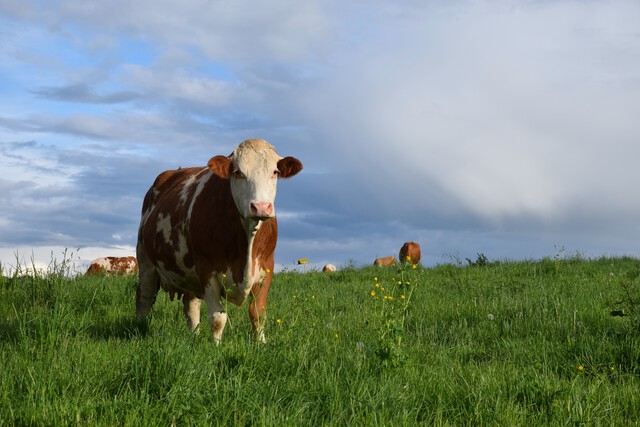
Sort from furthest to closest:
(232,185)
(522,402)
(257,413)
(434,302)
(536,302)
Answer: (434,302) < (536,302) < (232,185) < (522,402) < (257,413)

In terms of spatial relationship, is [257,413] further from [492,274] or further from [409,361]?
[492,274]

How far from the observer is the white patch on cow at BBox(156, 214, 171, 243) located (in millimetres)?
7848

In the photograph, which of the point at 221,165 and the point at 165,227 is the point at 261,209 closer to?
the point at 221,165

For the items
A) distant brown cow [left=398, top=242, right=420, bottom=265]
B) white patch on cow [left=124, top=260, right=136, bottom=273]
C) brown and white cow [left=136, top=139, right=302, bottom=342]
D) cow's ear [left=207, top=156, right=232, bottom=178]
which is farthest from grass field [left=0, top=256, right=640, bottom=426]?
distant brown cow [left=398, top=242, right=420, bottom=265]

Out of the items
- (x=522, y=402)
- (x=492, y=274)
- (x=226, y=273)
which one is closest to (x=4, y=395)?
(x=226, y=273)

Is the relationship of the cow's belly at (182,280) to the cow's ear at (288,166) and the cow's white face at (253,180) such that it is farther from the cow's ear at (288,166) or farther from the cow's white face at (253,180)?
the cow's ear at (288,166)

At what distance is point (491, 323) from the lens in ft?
26.8

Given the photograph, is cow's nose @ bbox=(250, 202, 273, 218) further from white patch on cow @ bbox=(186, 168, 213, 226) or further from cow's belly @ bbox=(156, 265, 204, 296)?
cow's belly @ bbox=(156, 265, 204, 296)

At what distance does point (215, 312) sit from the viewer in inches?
263

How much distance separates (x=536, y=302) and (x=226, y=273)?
462 cm

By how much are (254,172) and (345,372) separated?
228 cm

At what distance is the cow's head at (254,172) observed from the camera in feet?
20.1

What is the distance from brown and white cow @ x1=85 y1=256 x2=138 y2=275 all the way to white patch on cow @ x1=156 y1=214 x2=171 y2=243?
11.0 m

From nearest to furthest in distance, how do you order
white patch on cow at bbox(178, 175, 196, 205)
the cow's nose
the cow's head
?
1. the cow's nose
2. the cow's head
3. white patch on cow at bbox(178, 175, 196, 205)
